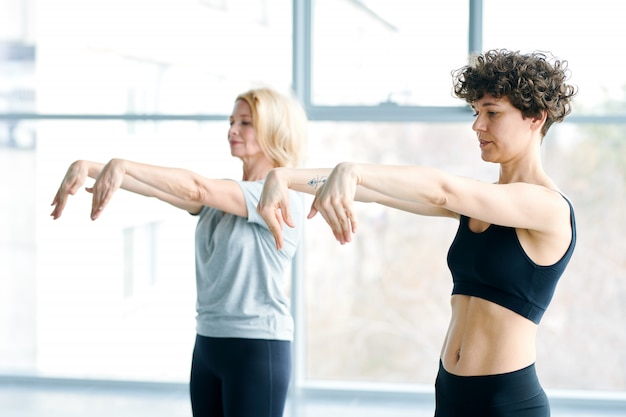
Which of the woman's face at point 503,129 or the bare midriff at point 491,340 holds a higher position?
the woman's face at point 503,129

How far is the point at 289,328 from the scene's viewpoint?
231 cm

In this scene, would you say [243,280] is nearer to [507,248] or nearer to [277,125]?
[277,125]

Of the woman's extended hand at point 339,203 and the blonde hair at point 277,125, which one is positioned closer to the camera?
the woman's extended hand at point 339,203

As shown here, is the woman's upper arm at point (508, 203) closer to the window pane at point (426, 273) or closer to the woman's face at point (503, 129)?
the woman's face at point (503, 129)

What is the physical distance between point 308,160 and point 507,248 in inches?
93.0

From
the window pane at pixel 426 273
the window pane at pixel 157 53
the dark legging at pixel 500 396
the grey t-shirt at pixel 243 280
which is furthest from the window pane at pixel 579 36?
the dark legging at pixel 500 396

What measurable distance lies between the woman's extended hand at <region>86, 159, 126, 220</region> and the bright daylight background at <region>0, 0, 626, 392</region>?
2.00 m

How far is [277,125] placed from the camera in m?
2.47

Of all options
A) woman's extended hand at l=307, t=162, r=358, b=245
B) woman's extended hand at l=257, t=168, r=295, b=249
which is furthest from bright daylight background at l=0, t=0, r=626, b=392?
woman's extended hand at l=307, t=162, r=358, b=245

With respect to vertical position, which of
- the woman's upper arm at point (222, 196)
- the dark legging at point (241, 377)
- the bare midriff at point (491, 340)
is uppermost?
the woman's upper arm at point (222, 196)

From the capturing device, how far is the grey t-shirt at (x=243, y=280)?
225 cm

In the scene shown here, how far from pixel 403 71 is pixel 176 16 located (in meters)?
1.17

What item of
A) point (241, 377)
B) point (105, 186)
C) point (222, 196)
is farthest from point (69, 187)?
point (241, 377)

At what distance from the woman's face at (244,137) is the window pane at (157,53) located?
5.06 ft
